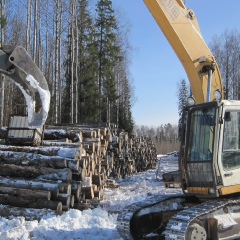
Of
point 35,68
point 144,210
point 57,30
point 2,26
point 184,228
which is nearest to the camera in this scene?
point 35,68

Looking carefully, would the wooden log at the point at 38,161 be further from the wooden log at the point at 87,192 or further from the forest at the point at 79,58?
the forest at the point at 79,58

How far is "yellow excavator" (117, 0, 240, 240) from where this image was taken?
6.40 m

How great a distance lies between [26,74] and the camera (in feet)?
16.6

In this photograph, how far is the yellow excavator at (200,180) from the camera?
21.0 feet

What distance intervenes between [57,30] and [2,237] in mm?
21038

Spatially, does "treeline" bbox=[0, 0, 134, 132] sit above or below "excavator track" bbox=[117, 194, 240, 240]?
Result: above

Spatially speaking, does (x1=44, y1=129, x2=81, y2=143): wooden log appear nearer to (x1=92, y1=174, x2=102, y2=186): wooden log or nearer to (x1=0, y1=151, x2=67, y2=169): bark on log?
(x1=92, y1=174, x2=102, y2=186): wooden log

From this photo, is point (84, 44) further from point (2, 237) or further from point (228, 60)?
point (2, 237)

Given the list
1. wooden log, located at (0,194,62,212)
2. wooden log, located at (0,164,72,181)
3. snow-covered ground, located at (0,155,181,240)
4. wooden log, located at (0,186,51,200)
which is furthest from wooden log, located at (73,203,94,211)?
wooden log, located at (0,186,51,200)

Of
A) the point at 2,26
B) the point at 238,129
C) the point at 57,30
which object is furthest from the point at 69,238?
the point at 57,30

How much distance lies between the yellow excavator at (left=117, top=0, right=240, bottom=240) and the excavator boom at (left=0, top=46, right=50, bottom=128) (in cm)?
266

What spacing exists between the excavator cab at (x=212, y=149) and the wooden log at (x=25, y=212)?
11.3 ft

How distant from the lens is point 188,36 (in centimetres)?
830

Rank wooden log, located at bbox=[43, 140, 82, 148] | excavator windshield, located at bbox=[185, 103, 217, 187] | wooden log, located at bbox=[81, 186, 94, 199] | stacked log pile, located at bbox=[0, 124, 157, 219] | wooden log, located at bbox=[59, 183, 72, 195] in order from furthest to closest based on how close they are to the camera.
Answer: wooden log, located at bbox=[43, 140, 82, 148] → wooden log, located at bbox=[81, 186, 94, 199] → wooden log, located at bbox=[59, 183, 72, 195] → stacked log pile, located at bbox=[0, 124, 157, 219] → excavator windshield, located at bbox=[185, 103, 217, 187]
